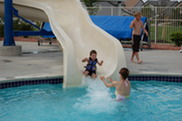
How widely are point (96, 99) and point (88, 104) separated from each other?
1.26 feet

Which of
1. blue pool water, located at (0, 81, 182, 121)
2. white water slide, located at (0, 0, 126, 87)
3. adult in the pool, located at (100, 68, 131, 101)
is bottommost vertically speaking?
blue pool water, located at (0, 81, 182, 121)

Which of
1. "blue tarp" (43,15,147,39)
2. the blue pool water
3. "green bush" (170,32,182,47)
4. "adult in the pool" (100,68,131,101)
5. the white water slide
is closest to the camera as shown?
the blue pool water

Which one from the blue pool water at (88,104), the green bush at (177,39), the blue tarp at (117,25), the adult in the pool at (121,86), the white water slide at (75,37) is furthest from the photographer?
the green bush at (177,39)

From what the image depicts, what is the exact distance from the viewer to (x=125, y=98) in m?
5.69

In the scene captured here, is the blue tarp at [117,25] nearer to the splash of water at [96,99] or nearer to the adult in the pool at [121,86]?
the splash of water at [96,99]

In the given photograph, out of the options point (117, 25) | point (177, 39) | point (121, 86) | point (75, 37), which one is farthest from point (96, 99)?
point (177, 39)

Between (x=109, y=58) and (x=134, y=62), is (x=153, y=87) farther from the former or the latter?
(x=134, y=62)

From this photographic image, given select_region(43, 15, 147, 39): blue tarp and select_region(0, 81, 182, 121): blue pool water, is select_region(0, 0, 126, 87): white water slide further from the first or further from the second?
select_region(43, 15, 147, 39): blue tarp

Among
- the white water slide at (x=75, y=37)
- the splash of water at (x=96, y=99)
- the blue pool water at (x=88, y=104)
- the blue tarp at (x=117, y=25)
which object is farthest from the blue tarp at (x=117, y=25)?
the splash of water at (x=96, y=99)

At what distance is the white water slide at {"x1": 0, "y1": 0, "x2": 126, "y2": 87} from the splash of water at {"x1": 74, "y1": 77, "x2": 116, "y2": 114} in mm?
327

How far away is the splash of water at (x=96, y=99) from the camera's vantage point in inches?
215

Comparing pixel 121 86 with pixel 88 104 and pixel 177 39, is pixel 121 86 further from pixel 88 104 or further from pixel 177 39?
pixel 177 39

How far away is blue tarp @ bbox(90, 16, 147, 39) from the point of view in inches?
607

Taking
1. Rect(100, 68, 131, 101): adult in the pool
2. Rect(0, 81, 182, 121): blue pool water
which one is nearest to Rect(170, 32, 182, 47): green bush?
Rect(0, 81, 182, 121): blue pool water
